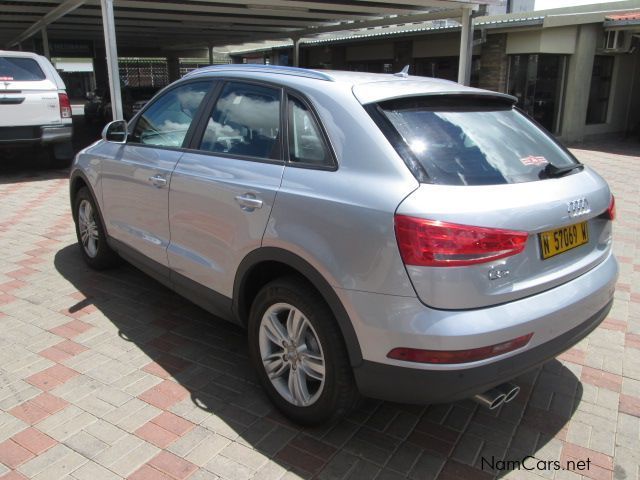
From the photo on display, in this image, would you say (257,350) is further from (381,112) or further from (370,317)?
(381,112)

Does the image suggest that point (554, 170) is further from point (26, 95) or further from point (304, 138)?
point (26, 95)

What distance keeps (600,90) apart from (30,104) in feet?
49.0

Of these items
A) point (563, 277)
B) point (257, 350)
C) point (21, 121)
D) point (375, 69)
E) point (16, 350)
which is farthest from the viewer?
point (375, 69)

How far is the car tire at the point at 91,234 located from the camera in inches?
180

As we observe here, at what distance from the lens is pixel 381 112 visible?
2453mm

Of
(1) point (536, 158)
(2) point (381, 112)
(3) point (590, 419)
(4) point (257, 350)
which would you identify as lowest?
(3) point (590, 419)

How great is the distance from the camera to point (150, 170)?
3584mm

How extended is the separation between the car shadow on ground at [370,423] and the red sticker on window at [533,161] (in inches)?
51.4

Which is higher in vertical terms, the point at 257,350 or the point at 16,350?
the point at 257,350

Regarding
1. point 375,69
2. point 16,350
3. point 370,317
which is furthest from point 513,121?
point 375,69

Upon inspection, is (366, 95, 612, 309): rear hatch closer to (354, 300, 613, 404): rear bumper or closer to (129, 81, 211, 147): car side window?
(354, 300, 613, 404): rear bumper

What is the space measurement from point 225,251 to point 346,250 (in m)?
0.92

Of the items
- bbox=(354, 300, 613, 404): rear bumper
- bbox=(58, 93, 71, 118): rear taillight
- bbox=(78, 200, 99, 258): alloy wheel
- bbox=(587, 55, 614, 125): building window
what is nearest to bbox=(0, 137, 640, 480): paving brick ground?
bbox=(354, 300, 613, 404): rear bumper

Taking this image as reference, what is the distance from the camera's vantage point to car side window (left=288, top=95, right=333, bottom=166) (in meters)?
2.56
